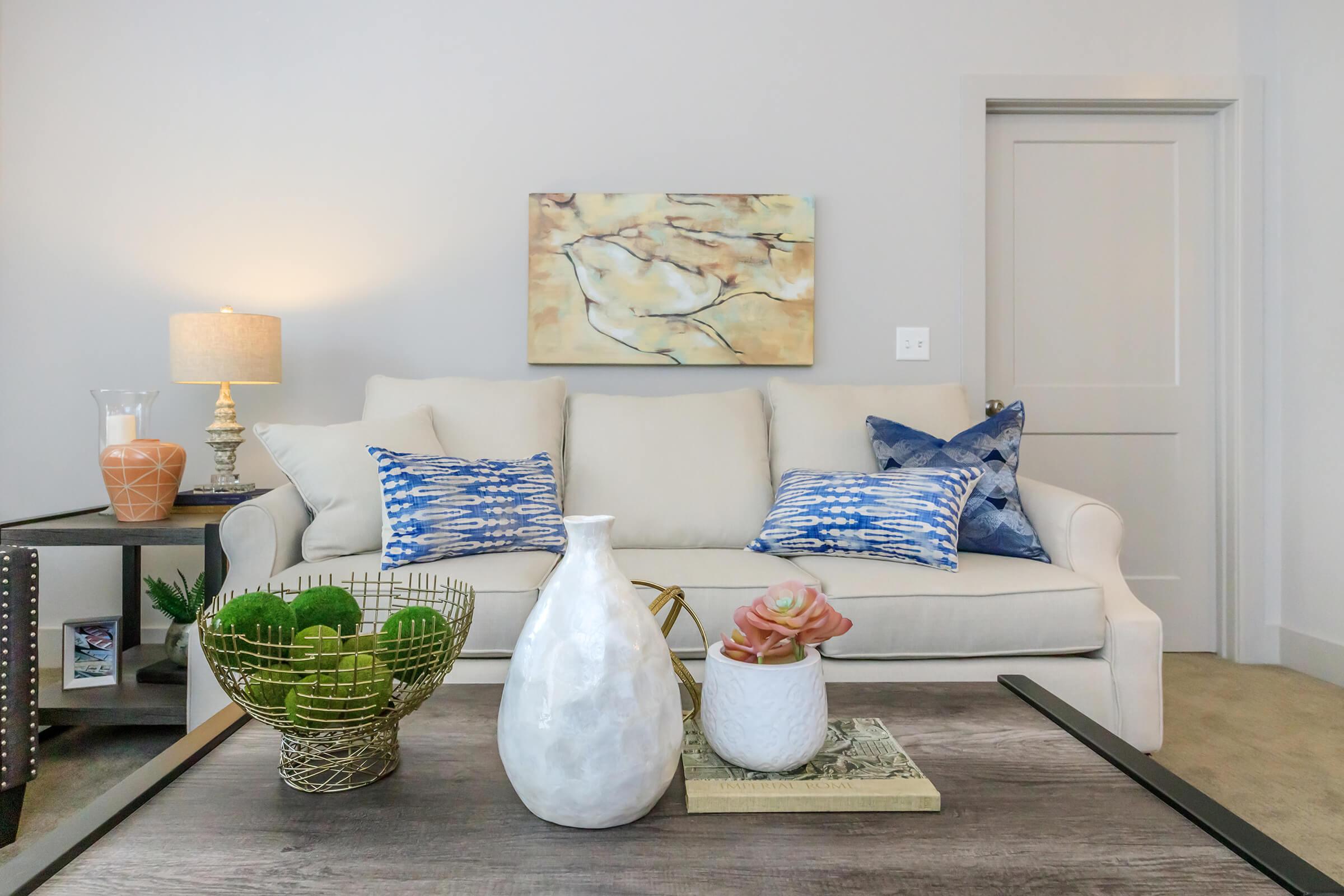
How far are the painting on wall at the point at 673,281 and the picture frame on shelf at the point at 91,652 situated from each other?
1449 mm

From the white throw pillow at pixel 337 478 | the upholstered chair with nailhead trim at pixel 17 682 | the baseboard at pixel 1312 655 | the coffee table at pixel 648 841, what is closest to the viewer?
the coffee table at pixel 648 841

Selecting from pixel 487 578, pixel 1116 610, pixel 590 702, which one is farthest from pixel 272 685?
pixel 1116 610

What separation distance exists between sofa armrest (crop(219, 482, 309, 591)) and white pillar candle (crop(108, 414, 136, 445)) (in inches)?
23.8

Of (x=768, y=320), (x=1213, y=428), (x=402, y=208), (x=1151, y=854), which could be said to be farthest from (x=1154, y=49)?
(x=1151, y=854)

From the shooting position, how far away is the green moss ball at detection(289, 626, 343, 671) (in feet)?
2.53

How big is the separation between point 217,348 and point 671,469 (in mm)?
1401

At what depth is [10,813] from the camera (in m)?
1.48

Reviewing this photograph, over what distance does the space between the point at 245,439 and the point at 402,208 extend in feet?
3.20

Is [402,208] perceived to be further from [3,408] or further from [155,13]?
[3,408]

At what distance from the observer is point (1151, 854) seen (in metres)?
0.72

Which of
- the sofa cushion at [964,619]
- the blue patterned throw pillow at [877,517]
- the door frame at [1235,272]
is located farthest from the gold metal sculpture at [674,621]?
the door frame at [1235,272]

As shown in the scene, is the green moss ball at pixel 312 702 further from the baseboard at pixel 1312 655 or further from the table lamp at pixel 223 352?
the baseboard at pixel 1312 655

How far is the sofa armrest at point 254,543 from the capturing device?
188 centimetres

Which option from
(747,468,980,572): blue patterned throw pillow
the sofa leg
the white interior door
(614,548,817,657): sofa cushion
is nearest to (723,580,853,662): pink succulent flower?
(614,548,817,657): sofa cushion
